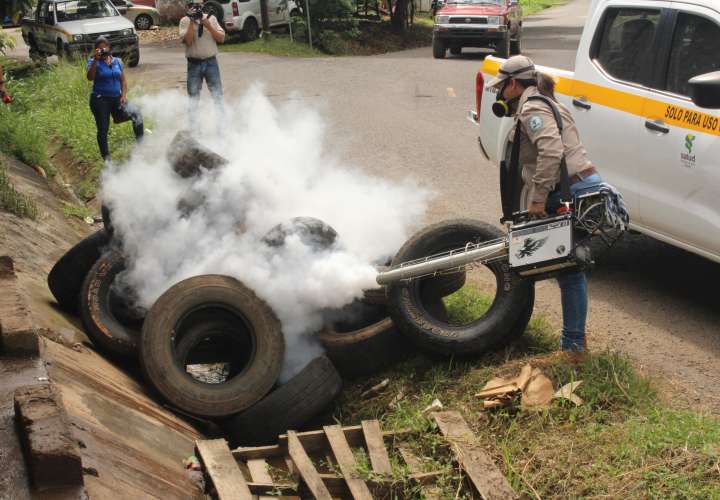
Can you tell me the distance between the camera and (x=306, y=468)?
498 centimetres

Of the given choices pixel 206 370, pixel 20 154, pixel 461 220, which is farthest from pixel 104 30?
pixel 461 220

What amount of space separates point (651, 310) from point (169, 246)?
376 cm

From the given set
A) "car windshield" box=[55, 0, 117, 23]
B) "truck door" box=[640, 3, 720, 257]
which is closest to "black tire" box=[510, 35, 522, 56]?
"car windshield" box=[55, 0, 117, 23]

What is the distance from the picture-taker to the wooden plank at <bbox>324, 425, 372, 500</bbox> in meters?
4.72

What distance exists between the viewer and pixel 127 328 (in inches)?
276

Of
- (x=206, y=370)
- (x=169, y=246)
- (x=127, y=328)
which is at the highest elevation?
(x=169, y=246)

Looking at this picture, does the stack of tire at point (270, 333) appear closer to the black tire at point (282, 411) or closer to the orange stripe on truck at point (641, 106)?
the black tire at point (282, 411)

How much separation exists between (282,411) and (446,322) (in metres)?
1.35

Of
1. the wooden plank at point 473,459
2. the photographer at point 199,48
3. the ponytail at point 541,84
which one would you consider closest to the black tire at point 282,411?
the wooden plank at point 473,459

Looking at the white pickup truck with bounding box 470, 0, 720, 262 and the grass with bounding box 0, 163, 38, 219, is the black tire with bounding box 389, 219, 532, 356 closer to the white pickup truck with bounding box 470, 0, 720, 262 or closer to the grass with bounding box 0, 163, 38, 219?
the white pickup truck with bounding box 470, 0, 720, 262

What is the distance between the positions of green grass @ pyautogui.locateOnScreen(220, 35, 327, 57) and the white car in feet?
2.71

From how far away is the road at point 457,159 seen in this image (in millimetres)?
6207

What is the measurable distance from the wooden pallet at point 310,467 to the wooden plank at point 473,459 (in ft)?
0.69

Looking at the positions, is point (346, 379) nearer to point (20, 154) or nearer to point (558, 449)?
point (558, 449)
